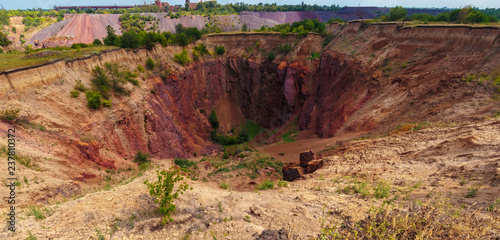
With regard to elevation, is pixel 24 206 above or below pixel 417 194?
below

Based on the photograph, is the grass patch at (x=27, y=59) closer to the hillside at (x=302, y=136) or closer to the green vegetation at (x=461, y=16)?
the hillside at (x=302, y=136)

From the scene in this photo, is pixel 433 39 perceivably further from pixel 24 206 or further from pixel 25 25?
pixel 25 25

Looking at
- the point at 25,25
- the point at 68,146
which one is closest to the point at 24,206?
the point at 68,146

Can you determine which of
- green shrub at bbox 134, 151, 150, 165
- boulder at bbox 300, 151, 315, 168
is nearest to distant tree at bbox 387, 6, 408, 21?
boulder at bbox 300, 151, 315, 168

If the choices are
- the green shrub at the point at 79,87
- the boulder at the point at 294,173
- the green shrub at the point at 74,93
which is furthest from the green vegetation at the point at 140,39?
the boulder at the point at 294,173

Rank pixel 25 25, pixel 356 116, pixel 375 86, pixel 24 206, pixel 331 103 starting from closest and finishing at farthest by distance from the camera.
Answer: pixel 24 206, pixel 356 116, pixel 375 86, pixel 331 103, pixel 25 25

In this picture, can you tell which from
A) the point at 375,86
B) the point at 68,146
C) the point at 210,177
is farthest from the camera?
the point at 375,86

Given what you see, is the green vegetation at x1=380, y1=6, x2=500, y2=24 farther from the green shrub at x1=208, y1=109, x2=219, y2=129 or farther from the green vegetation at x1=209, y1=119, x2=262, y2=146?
the green shrub at x1=208, y1=109, x2=219, y2=129
